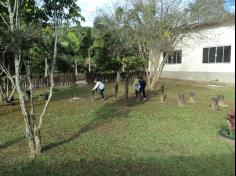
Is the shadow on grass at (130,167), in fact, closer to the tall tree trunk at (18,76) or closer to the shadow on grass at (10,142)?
the tall tree trunk at (18,76)

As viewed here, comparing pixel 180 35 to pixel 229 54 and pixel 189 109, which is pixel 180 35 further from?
pixel 189 109

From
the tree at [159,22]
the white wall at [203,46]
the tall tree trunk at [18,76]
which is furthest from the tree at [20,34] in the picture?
the white wall at [203,46]

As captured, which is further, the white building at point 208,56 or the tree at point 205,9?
the white building at point 208,56

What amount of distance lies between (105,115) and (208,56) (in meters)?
15.3

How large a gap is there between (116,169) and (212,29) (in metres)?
20.2

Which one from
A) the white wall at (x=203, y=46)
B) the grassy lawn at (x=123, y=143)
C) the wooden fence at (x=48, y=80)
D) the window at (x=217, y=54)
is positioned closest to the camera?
the grassy lawn at (x=123, y=143)

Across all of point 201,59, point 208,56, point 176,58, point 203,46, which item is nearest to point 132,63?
point 176,58

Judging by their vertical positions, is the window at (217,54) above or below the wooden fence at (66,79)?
above

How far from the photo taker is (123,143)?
28.9 ft

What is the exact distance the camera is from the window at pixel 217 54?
2375cm

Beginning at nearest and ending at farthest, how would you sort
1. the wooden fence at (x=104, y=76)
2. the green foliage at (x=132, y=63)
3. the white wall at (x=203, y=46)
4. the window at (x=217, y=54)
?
1. the white wall at (x=203, y=46)
2. the window at (x=217, y=54)
3. the wooden fence at (x=104, y=76)
4. the green foliage at (x=132, y=63)

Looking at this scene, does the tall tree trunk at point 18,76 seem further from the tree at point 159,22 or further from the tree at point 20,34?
the tree at point 159,22

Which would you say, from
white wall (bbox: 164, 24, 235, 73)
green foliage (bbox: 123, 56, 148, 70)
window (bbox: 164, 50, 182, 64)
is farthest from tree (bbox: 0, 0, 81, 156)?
window (bbox: 164, 50, 182, 64)

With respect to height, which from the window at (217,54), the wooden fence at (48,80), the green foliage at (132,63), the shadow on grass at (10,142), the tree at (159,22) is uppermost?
the tree at (159,22)
